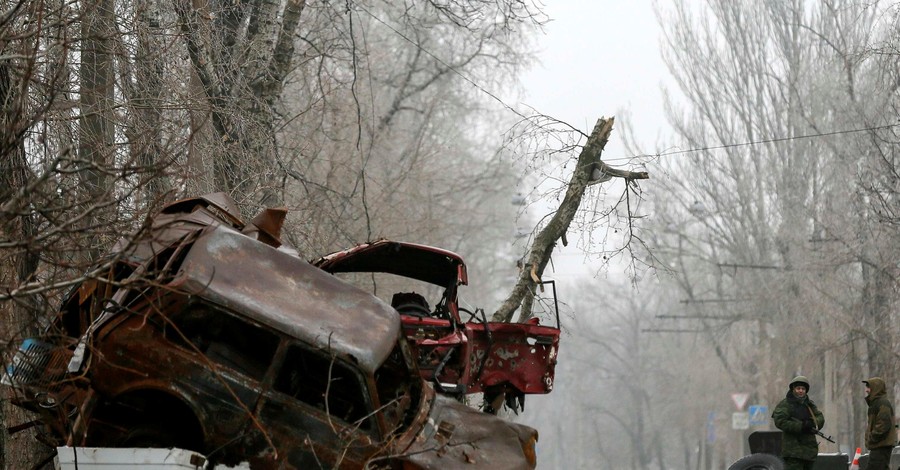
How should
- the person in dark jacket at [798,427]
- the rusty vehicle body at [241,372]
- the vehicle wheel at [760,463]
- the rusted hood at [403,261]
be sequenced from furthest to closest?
1. the rusted hood at [403,261]
2. the vehicle wheel at [760,463]
3. the person in dark jacket at [798,427]
4. the rusty vehicle body at [241,372]

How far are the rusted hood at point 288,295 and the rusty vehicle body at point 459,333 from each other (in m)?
4.03

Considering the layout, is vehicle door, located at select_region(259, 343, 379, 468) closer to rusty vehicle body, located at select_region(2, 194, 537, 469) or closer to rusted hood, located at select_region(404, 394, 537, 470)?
rusty vehicle body, located at select_region(2, 194, 537, 469)

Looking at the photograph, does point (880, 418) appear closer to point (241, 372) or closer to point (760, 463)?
point (760, 463)

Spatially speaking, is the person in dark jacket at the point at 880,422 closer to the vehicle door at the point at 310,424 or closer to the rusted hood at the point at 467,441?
the rusted hood at the point at 467,441

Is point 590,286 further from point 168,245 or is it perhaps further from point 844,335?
→ point 168,245

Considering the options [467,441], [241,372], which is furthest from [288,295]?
[467,441]

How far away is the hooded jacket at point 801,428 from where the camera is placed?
12.8 meters

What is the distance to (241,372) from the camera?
7902 mm

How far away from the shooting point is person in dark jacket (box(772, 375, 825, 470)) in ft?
41.9

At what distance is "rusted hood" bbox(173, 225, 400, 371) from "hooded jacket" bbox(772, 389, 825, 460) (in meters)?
5.84

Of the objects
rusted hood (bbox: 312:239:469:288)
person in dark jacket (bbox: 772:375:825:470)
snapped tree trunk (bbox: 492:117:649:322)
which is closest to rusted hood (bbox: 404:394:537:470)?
rusted hood (bbox: 312:239:469:288)

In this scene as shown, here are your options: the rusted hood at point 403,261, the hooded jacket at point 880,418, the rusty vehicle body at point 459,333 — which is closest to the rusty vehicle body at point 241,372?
the rusty vehicle body at point 459,333

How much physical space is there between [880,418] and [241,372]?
883 centimetres

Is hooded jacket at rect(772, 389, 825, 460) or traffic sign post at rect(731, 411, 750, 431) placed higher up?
hooded jacket at rect(772, 389, 825, 460)
